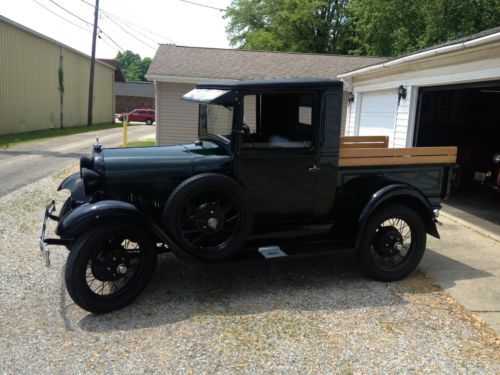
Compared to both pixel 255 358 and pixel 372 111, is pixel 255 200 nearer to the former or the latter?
pixel 255 358

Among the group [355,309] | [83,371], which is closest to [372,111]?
[355,309]

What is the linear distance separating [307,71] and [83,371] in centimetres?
1423

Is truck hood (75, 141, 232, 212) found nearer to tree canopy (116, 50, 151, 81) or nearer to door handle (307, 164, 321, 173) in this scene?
door handle (307, 164, 321, 173)

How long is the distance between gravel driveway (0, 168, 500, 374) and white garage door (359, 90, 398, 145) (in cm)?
Answer: 581

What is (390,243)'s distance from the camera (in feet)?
14.7

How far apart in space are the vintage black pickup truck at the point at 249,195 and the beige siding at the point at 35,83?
18.3 metres

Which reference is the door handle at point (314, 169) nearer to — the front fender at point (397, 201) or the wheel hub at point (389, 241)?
the front fender at point (397, 201)

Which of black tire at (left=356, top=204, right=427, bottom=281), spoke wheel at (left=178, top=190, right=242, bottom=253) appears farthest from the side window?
black tire at (left=356, top=204, right=427, bottom=281)

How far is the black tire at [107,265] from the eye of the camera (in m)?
3.55

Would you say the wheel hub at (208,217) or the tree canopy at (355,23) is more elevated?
the tree canopy at (355,23)

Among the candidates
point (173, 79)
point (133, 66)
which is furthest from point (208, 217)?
point (133, 66)

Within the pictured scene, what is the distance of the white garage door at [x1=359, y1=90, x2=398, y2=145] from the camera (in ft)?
32.1

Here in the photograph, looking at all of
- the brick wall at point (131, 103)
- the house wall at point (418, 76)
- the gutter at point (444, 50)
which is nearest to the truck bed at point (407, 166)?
the gutter at point (444, 50)

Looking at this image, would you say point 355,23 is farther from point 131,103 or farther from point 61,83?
point 131,103
